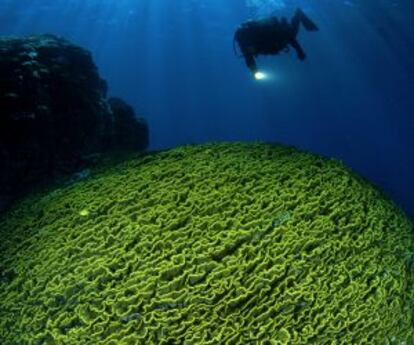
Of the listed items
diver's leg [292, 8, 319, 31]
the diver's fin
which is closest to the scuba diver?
diver's leg [292, 8, 319, 31]

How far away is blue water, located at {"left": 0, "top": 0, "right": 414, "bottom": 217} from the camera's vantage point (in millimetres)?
35031

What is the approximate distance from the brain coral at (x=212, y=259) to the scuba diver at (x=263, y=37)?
13.3 feet

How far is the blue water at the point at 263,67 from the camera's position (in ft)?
115

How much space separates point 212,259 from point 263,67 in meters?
57.6

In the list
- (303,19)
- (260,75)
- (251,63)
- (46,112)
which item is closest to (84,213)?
(46,112)

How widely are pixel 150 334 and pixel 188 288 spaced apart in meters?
0.42

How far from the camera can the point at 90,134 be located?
8234 mm

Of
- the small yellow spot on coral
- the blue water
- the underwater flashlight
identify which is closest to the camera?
the small yellow spot on coral

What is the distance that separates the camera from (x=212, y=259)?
352 cm

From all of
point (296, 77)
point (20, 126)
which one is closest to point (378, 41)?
point (296, 77)

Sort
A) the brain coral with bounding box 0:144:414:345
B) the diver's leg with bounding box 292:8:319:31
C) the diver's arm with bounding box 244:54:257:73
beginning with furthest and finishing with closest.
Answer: the diver's leg with bounding box 292:8:319:31 → the diver's arm with bounding box 244:54:257:73 → the brain coral with bounding box 0:144:414:345

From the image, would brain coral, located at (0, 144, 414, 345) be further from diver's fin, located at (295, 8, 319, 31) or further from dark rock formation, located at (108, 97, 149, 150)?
dark rock formation, located at (108, 97, 149, 150)

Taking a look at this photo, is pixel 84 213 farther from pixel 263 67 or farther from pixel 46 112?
pixel 263 67

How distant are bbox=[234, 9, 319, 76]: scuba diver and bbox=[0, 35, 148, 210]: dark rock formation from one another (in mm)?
2983
